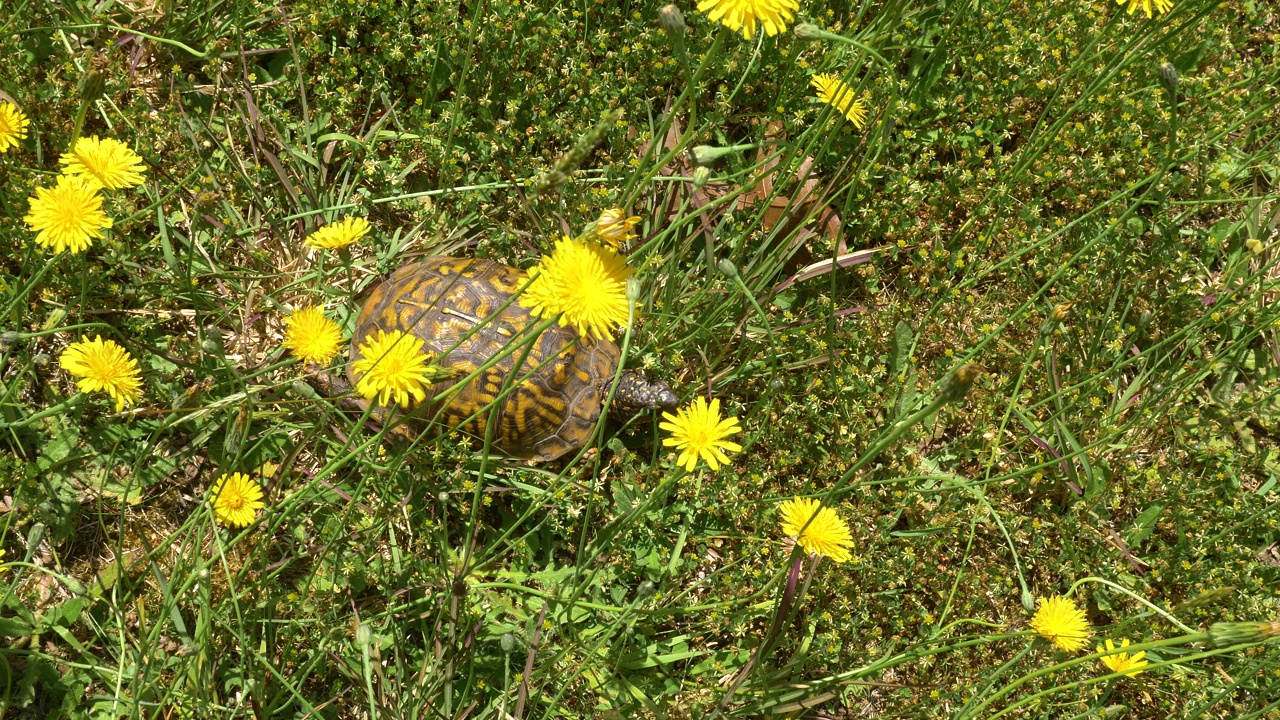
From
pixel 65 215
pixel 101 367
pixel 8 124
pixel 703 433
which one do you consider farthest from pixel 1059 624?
pixel 8 124

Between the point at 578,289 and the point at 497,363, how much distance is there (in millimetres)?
1156

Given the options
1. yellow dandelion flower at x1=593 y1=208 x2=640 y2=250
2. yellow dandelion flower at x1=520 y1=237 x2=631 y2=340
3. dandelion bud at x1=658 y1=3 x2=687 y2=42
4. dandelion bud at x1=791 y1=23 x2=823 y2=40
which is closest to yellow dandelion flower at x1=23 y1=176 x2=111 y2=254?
yellow dandelion flower at x1=520 y1=237 x2=631 y2=340

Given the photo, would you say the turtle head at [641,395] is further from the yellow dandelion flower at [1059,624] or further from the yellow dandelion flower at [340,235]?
the yellow dandelion flower at [1059,624]

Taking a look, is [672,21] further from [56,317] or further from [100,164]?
[56,317]

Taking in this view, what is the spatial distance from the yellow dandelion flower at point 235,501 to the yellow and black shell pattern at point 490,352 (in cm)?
58

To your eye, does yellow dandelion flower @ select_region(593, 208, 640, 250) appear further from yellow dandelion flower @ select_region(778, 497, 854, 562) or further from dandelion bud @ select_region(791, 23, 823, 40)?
yellow dandelion flower @ select_region(778, 497, 854, 562)

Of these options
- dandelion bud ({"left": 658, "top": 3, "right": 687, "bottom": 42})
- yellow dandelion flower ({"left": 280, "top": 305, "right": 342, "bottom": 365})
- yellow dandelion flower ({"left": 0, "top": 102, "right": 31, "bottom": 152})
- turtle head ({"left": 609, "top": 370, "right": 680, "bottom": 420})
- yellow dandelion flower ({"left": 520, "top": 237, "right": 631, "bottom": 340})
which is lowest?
yellow dandelion flower ({"left": 520, "top": 237, "right": 631, "bottom": 340})

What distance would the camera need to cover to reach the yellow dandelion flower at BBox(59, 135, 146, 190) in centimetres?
259

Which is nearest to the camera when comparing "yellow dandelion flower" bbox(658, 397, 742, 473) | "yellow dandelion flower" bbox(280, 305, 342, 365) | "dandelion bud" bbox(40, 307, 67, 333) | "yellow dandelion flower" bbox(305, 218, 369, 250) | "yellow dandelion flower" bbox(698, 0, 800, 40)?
"yellow dandelion flower" bbox(698, 0, 800, 40)

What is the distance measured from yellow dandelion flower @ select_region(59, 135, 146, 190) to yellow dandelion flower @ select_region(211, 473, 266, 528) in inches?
39.6

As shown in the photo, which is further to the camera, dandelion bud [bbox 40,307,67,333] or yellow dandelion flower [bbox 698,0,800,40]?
dandelion bud [bbox 40,307,67,333]

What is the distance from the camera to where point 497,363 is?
3174mm

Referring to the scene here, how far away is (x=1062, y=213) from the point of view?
13.8 feet

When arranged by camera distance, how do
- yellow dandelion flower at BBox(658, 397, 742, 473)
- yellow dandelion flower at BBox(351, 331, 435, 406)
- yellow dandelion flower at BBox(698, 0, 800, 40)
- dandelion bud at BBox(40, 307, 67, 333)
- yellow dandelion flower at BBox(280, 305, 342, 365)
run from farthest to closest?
dandelion bud at BBox(40, 307, 67, 333) < yellow dandelion flower at BBox(280, 305, 342, 365) < yellow dandelion flower at BBox(658, 397, 742, 473) < yellow dandelion flower at BBox(351, 331, 435, 406) < yellow dandelion flower at BBox(698, 0, 800, 40)
